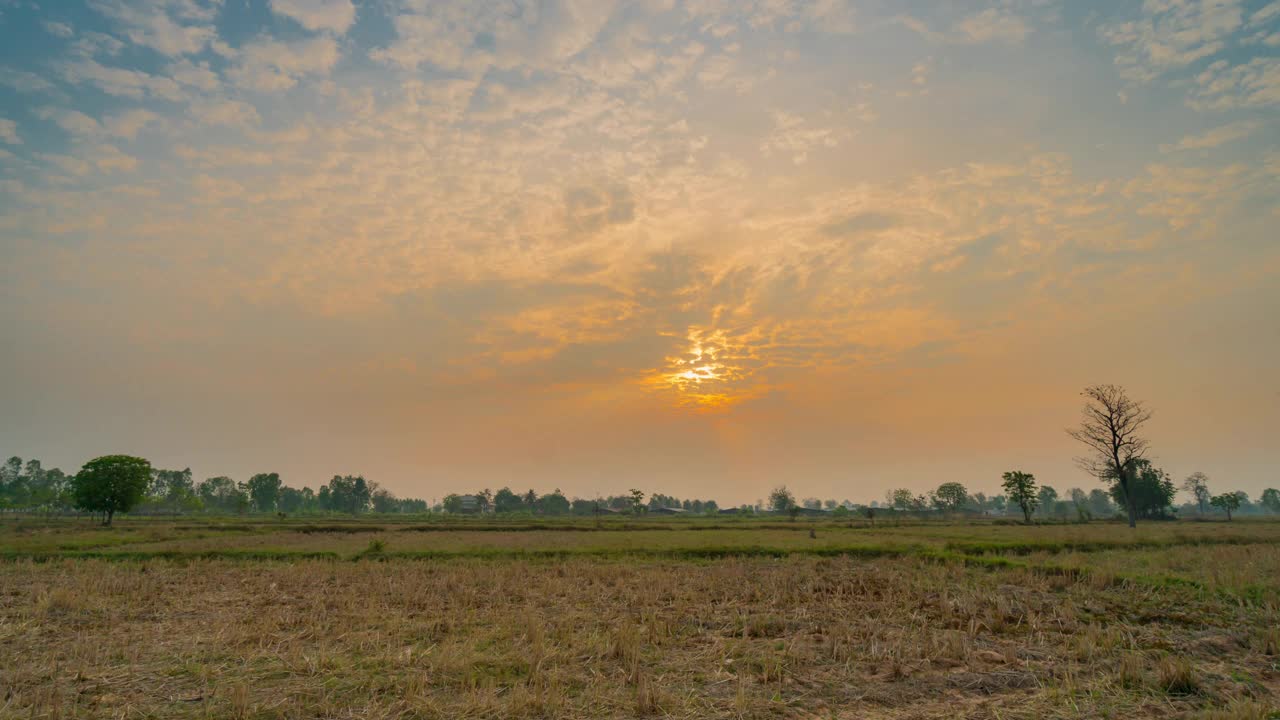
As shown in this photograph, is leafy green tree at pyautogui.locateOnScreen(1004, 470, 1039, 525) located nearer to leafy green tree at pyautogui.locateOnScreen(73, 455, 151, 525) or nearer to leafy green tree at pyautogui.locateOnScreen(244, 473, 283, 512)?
leafy green tree at pyautogui.locateOnScreen(73, 455, 151, 525)

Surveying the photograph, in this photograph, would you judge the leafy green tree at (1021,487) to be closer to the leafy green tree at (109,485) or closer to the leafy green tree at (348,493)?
the leafy green tree at (109,485)

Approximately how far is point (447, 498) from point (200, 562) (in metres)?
167

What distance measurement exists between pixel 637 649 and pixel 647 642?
114 centimetres

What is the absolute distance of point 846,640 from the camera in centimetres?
1266

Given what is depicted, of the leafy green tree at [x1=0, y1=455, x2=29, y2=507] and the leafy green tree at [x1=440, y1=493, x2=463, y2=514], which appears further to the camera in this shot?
the leafy green tree at [x1=440, y1=493, x2=463, y2=514]

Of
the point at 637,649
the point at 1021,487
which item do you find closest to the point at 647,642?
the point at 637,649

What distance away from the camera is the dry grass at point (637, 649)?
8.87 m

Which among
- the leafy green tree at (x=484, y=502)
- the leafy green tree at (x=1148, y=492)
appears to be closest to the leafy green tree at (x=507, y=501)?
the leafy green tree at (x=484, y=502)

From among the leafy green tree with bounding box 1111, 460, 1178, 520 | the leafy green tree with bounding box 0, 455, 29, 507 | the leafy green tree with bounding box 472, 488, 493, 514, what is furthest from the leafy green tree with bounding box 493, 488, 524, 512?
the leafy green tree with bounding box 1111, 460, 1178, 520

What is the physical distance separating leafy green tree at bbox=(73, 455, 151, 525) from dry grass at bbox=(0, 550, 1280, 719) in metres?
72.5

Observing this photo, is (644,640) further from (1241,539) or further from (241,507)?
(241,507)

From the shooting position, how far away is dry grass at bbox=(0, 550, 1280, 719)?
349 inches

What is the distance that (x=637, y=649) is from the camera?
11625mm

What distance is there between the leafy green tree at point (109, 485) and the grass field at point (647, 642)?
67.3 metres
